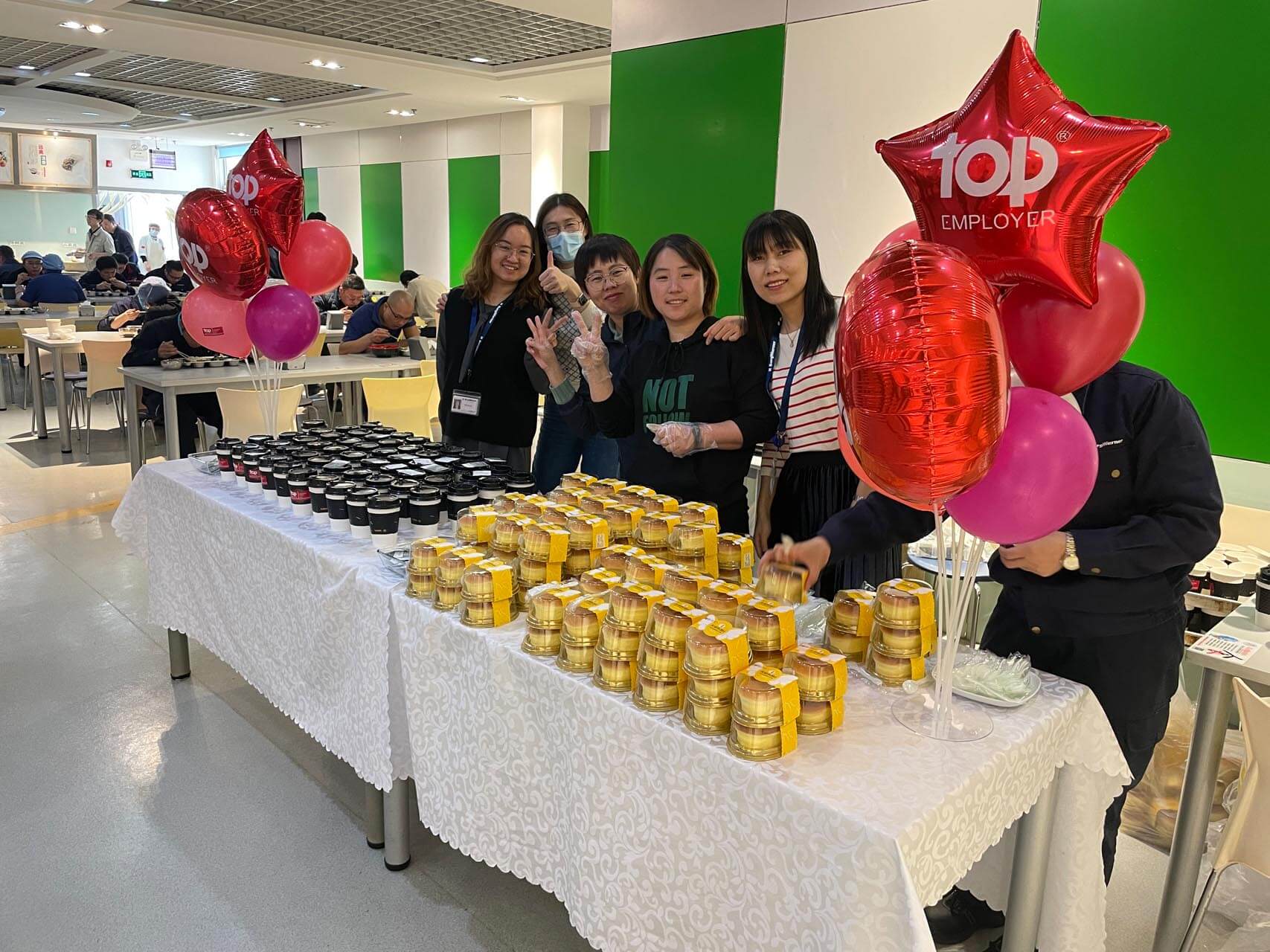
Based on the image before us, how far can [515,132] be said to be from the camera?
11797 millimetres

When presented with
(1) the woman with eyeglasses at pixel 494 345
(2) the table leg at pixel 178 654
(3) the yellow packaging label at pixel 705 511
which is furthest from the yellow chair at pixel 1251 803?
(2) the table leg at pixel 178 654

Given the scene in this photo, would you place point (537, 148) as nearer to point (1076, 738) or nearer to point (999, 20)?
point (999, 20)

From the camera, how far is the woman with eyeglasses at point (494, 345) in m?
3.23

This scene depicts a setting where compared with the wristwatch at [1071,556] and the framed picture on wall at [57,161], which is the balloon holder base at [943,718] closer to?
the wristwatch at [1071,556]

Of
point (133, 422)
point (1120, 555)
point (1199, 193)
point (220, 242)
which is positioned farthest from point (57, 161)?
point (1120, 555)

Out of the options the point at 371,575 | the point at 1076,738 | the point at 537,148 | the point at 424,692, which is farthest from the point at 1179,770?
the point at 537,148

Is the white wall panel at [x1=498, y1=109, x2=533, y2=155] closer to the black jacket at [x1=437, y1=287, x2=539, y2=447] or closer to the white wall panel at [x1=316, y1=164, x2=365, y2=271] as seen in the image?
the white wall panel at [x1=316, y1=164, x2=365, y2=271]

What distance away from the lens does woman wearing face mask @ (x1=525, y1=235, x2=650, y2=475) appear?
109 inches

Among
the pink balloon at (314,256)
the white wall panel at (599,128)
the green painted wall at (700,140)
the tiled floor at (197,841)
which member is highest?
the white wall panel at (599,128)

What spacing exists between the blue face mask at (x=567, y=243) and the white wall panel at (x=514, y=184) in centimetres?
855

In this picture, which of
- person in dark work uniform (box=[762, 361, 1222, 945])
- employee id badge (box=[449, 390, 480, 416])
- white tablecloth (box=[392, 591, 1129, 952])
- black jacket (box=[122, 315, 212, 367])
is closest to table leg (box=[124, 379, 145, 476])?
black jacket (box=[122, 315, 212, 367])

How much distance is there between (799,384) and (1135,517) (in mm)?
994

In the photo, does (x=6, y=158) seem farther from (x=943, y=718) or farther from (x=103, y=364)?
(x=943, y=718)

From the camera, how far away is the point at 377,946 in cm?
204
